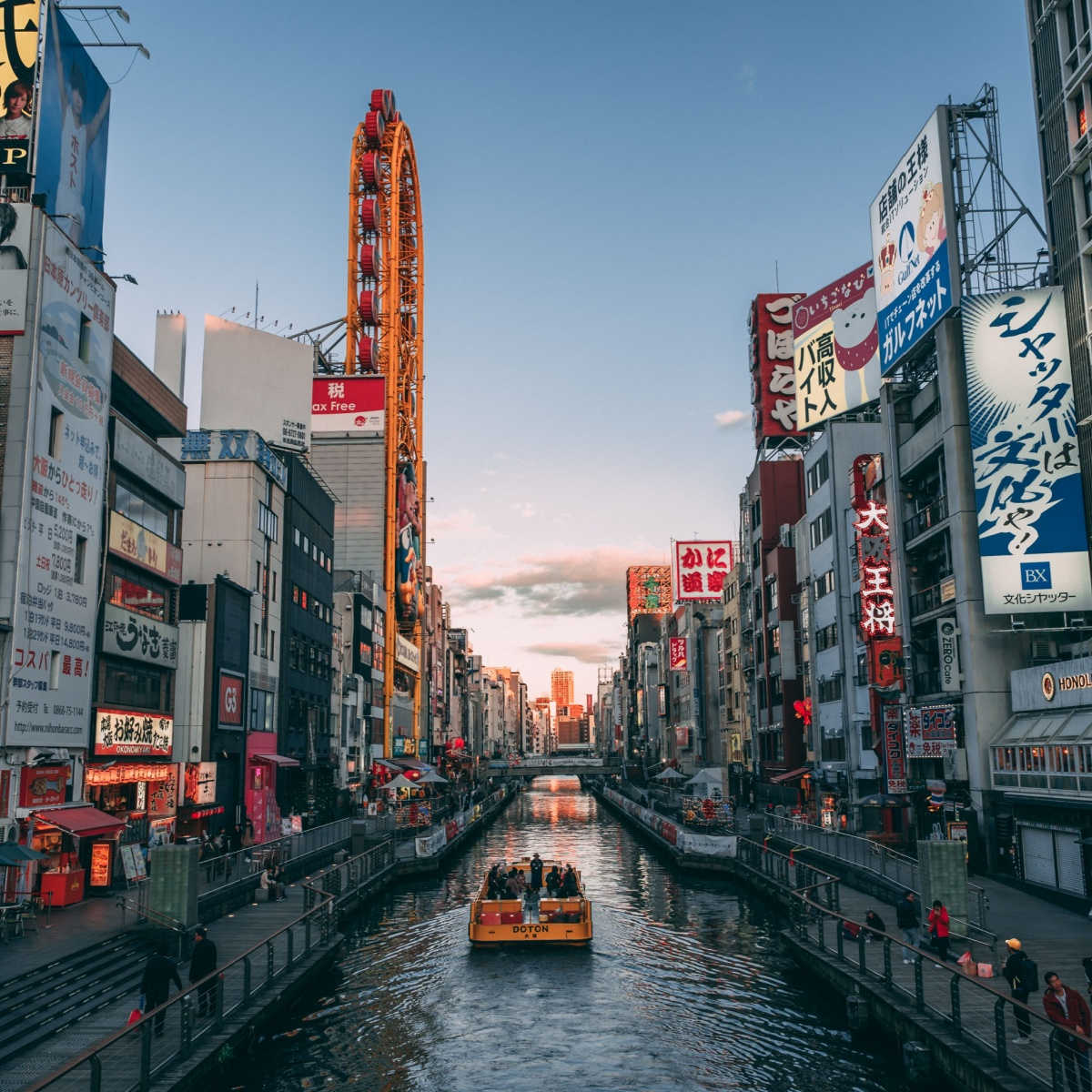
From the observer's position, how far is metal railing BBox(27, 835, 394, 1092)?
17.0 meters

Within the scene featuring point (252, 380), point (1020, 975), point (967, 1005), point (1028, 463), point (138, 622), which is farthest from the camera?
point (252, 380)

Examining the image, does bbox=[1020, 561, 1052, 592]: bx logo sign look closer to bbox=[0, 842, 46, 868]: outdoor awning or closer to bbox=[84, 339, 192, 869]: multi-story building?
bbox=[84, 339, 192, 869]: multi-story building

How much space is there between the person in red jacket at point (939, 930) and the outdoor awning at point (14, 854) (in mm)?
23878

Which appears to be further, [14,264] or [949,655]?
[949,655]

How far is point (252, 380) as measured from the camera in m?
76.9

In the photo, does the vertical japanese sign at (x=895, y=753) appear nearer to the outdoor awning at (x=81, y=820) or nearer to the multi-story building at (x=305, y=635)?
the outdoor awning at (x=81, y=820)

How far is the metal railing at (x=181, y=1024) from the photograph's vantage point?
17047mm

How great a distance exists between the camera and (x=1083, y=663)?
119 feet

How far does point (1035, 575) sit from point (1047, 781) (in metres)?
8.40

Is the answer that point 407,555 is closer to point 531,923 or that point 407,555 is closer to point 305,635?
point 305,635

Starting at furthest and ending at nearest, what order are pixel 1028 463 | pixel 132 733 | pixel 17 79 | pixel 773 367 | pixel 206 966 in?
pixel 773 367 → pixel 132 733 → pixel 1028 463 → pixel 17 79 → pixel 206 966

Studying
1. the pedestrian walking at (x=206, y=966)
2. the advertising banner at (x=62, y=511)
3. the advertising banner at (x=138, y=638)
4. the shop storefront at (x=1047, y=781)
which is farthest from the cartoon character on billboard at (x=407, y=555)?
the pedestrian walking at (x=206, y=966)

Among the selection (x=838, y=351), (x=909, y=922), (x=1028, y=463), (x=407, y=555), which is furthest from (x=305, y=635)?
(x=909, y=922)

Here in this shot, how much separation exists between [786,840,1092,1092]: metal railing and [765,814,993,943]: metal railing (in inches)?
122
